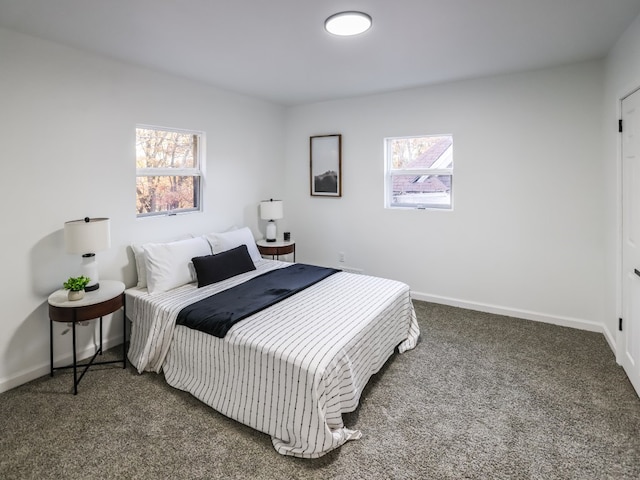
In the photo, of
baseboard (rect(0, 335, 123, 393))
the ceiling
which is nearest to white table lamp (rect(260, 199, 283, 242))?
the ceiling

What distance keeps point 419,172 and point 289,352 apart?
2.97 meters

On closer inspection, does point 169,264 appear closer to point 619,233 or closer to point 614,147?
point 619,233

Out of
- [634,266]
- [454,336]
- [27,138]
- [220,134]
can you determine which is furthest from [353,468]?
[220,134]

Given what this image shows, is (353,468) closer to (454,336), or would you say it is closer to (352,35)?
(454,336)

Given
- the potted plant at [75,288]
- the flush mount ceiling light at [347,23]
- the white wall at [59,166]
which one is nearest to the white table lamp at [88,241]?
the potted plant at [75,288]

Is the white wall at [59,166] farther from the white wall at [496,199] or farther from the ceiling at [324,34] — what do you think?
the white wall at [496,199]

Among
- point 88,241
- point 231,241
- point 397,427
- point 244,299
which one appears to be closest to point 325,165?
point 231,241

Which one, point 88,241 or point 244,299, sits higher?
point 88,241

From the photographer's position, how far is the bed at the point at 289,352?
1971mm

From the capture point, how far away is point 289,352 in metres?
2.06

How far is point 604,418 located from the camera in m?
2.19

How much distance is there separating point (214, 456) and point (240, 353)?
544mm

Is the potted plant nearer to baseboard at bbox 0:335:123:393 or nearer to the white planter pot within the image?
the white planter pot

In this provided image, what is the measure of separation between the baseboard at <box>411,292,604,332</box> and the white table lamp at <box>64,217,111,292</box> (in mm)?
3275
